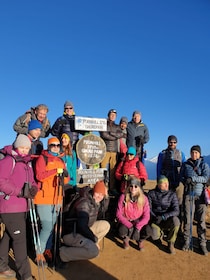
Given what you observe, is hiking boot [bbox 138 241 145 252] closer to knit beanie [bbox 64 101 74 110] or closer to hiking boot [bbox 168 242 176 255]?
hiking boot [bbox 168 242 176 255]

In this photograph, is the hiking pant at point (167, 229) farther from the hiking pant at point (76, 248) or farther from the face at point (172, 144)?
the face at point (172, 144)

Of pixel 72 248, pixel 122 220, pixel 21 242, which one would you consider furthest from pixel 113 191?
pixel 21 242

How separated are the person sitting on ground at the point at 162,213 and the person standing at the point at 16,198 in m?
3.29

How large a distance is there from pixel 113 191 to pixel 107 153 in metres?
1.25

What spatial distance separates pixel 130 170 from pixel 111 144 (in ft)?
4.37

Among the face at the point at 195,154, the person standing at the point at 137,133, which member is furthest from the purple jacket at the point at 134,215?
the person standing at the point at 137,133

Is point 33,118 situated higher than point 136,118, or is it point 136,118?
point 136,118

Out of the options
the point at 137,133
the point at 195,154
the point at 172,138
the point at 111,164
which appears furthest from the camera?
the point at 137,133

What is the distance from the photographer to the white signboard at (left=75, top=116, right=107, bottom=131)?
7.81m

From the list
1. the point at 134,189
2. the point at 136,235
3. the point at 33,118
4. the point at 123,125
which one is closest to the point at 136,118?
the point at 123,125

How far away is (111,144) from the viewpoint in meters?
8.92

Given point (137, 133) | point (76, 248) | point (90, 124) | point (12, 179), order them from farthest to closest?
point (137, 133) < point (90, 124) < point (76, 248) < point (12, 179)

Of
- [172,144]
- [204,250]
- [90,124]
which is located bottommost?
[204,250]

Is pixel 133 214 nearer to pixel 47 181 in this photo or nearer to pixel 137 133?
pixel 47 181
